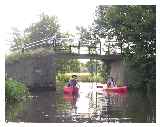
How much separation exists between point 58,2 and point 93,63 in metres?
0.39

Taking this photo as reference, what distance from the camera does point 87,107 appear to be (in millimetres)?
4805

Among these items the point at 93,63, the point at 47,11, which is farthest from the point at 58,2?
the point at 93,63

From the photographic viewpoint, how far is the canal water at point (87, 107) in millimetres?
4758

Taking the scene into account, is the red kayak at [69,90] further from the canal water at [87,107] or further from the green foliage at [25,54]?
the green foliage at [25,54]

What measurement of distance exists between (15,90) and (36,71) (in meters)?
0.17

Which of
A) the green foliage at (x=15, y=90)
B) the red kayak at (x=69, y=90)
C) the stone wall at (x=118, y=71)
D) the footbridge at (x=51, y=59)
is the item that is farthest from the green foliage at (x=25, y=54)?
the stone wall at (x=118, y=71)

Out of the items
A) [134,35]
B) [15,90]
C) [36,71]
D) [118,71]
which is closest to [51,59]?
[36,71]

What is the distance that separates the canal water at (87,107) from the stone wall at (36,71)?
5 cm

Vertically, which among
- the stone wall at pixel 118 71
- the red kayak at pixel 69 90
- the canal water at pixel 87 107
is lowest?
the canal water at pixel 87 107

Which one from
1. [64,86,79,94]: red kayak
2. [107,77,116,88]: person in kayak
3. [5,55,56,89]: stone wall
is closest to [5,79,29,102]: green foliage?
[5,55,56,89]: stone wall

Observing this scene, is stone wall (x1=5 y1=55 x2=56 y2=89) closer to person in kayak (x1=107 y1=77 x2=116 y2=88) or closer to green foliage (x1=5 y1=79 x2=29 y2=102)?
green foliage (x1=5 y1=79 x2=29 y2=102)

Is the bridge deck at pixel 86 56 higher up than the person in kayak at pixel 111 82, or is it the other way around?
the bridge deck at pixel 86 56

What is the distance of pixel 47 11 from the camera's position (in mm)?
4773

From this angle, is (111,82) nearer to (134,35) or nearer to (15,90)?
(134,35)
